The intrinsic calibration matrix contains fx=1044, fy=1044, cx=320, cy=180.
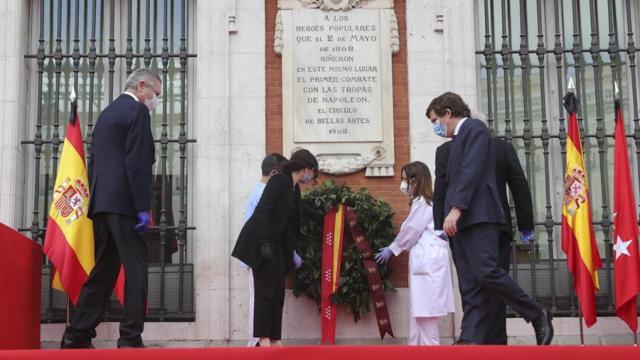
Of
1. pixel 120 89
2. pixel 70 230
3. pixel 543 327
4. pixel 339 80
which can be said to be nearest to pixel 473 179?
pixel 543 327

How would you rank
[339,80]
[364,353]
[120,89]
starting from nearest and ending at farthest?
[364,353] → [339,80] → [120,89]

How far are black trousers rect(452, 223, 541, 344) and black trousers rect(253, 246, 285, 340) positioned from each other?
1.90 meters

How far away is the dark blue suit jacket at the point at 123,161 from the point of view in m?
→ 7.30

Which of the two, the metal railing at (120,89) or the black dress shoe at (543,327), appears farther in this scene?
the metal railing at (120,89)

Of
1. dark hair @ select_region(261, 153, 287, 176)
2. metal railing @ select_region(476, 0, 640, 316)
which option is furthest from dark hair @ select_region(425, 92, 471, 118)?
metal railing @ select_region(476, 0, 640, 316)

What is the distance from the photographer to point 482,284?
683cm

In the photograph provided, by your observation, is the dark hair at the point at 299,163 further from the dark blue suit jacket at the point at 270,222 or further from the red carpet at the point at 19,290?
the red carpet at the point at 19,290

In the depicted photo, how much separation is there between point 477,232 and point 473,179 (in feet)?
1.17

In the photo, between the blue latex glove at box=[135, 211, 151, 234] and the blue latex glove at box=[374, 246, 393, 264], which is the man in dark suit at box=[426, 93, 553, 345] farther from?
the blue latex glove at box=[374, 246, 393, 264]

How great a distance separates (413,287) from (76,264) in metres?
3.05

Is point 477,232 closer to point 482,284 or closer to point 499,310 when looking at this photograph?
point 482,284

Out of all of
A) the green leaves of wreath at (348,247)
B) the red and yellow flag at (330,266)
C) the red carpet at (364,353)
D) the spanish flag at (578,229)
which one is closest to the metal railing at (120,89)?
the green leaves of wreath at (348,247)

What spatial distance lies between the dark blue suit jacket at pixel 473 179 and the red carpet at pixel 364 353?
1.74 meters

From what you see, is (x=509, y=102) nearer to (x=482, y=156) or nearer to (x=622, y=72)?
(x=622, y=72)
